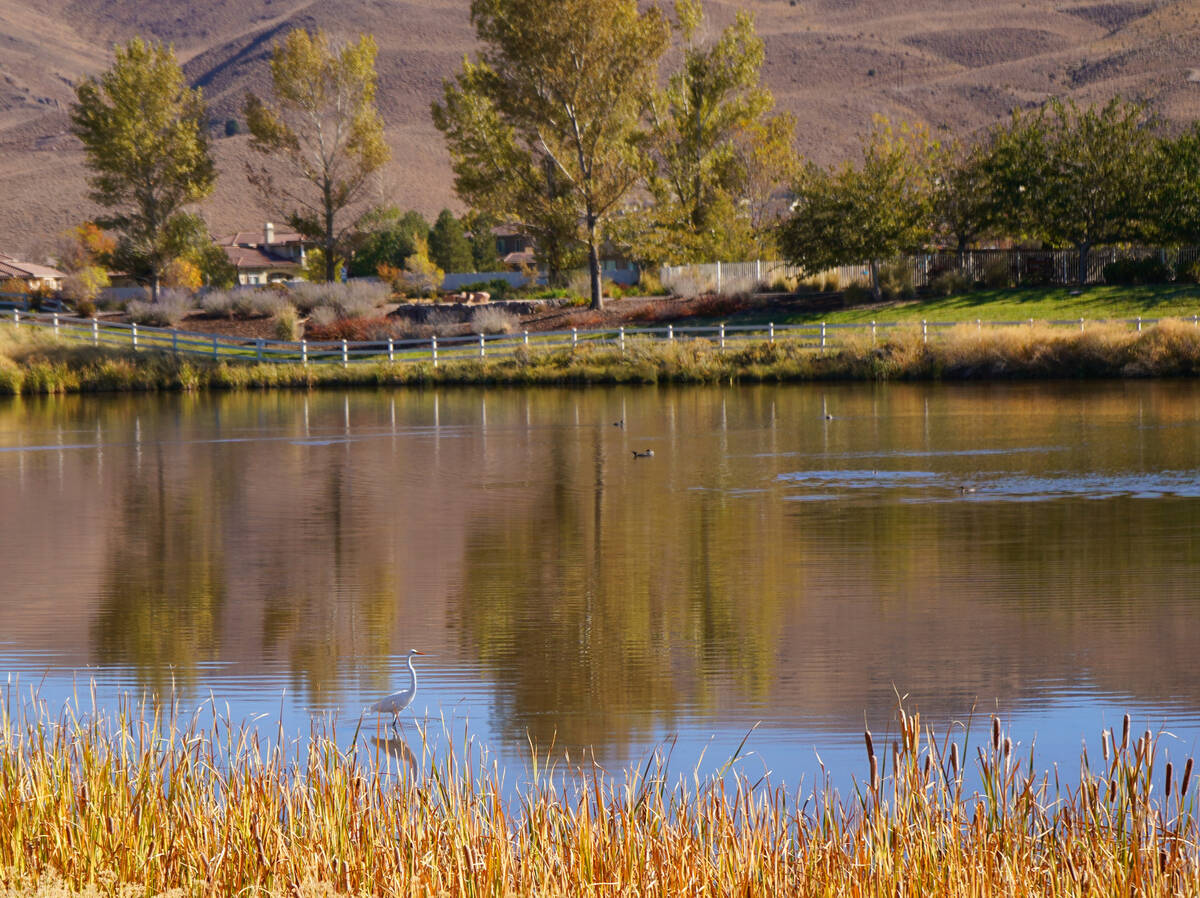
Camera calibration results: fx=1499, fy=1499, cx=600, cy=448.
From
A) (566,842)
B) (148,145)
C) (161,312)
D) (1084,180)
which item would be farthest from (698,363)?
(566,842)

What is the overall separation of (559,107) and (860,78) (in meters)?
122

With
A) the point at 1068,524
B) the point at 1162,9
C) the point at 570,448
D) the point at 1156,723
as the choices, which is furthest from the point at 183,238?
the point at 1162,9

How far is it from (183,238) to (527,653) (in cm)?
5747

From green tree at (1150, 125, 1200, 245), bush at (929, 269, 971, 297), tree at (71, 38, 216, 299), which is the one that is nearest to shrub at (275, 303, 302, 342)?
tree at (71, 38, 216, 299)

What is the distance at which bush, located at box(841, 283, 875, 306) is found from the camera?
54625 millimetres

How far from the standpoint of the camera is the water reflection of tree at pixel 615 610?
420 inches

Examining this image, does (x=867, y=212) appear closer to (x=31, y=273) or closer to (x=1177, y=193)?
(x=1177, y=193)

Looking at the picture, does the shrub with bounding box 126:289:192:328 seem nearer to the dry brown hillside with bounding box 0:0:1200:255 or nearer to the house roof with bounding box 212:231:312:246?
the house roof with bounding box 212:231:312:246

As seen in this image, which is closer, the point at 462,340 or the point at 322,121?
the point at 462,340

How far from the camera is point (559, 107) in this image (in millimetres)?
54094

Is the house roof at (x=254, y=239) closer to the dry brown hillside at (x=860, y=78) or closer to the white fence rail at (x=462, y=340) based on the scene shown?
the dry brown hillside at (x=860, y=78)

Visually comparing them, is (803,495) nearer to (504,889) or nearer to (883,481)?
(883,481)

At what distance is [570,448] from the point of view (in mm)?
28266

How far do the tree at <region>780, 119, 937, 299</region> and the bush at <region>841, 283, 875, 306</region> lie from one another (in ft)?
0.99
